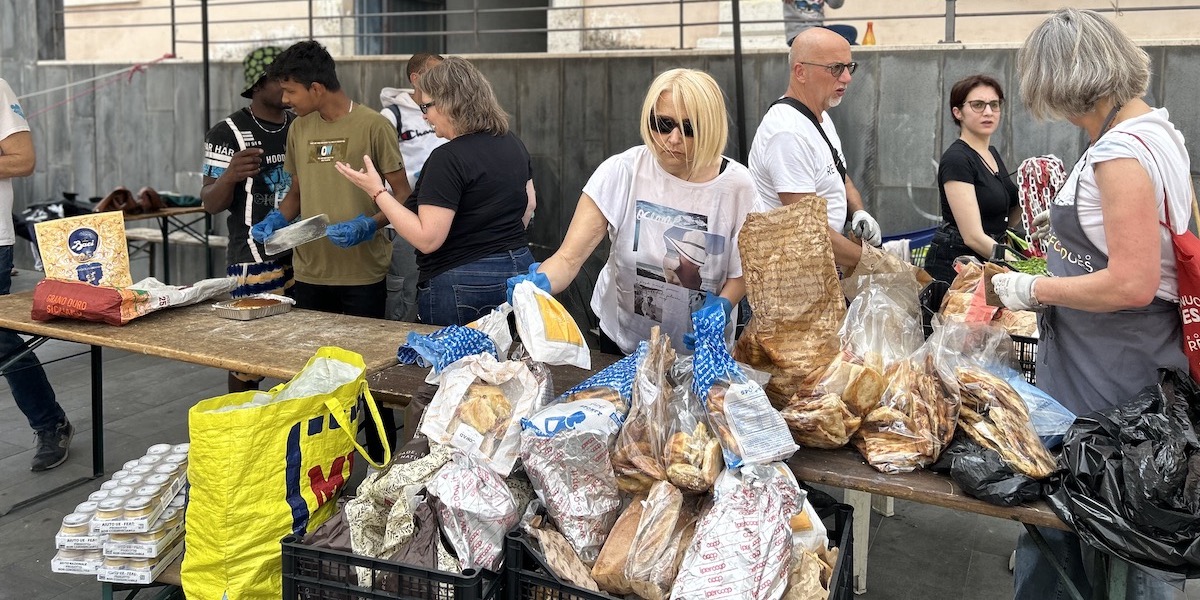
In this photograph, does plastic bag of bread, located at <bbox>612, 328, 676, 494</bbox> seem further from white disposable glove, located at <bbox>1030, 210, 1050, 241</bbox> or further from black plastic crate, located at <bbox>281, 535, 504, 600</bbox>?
white disposable glove, located at <bbox>1030, 210, 1050, 241</bbox>

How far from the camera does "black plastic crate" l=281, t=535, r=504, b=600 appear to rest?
76.1 inches

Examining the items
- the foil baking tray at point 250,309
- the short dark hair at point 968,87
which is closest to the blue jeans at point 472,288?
the foil baking tray at point 250,309

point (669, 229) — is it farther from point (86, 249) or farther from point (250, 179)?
point (250, 179)

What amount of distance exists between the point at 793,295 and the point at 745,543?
Answer: 26.3 inches

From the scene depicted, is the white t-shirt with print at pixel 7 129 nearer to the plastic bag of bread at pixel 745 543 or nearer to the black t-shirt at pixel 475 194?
the black t-shirt at pixel 475 194

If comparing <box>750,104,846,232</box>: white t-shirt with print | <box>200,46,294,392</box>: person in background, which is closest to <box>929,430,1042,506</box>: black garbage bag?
<box>750,104,846,232</box>: white t-shirt with print

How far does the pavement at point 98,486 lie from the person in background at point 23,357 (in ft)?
0.30

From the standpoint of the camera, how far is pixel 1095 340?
2215 millimetres

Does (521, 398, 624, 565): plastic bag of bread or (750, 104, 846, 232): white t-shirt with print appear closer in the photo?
(521, 398, 624, 565): plastic bag of bread

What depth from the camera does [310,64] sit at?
13.1 ft

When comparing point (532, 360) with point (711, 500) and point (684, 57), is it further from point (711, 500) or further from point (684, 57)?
point (684, 57)

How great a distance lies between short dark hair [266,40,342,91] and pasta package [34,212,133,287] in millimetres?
895

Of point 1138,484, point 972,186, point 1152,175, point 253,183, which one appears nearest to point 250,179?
point 253,183

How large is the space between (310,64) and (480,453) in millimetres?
2496
